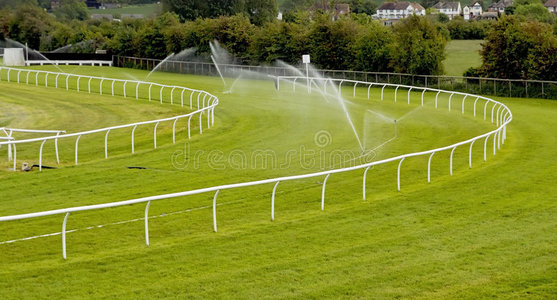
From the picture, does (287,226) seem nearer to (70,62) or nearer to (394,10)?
(70,62)

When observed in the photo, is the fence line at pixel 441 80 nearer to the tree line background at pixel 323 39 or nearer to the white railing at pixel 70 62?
the tree line background at pixel 323 39

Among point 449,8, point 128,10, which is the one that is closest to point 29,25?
point 128,10

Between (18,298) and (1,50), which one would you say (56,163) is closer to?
(18,298)

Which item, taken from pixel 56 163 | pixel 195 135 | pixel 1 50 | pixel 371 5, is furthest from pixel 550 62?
pixel 371 5

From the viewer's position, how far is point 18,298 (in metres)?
9.50

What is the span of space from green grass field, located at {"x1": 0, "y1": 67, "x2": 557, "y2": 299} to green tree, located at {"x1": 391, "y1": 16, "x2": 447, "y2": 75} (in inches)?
834

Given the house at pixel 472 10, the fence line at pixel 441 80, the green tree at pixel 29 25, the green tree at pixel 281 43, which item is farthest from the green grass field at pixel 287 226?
the house at pixel 472 10

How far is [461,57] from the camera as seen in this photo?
70.8 metres

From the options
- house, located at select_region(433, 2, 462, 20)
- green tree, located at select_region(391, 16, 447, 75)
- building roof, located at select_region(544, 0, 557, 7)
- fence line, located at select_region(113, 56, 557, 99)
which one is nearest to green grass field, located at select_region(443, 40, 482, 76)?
green tree, located at select_region(391, 16, 447, 75)

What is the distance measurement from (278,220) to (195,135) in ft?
36.8

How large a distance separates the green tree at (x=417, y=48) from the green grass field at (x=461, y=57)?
45.2 ft

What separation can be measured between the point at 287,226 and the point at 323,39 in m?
40.5

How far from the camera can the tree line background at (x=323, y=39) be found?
4266 cm

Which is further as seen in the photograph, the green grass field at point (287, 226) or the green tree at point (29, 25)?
the green tree at point (29, 25)
